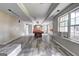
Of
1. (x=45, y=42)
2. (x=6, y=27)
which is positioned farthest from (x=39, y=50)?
(x=6, y=27)

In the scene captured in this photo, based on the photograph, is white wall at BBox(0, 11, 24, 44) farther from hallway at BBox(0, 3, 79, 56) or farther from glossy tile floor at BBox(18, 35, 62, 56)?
glossy tile floor at BBox(18, 35, 62, 56)

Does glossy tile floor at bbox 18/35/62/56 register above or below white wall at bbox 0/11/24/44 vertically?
below

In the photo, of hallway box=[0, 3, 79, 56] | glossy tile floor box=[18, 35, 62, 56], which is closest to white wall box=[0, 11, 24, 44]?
hallway box=[0, 3, 79, 56]

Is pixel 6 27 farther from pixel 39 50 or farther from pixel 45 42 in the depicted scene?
pixel 39 50

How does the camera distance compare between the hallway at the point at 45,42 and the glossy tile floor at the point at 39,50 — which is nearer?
the hallway at the point at 45,42

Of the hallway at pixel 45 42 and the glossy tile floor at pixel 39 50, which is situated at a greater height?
the hallway at pixel 45 42

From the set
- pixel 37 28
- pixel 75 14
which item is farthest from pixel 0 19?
pixel 37 28

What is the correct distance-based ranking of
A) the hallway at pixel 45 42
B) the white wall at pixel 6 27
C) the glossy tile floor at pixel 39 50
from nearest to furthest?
the hallway at pixel 45 42, the glossy tile floor at pixel 39 50, the white wall at pixel 6 27

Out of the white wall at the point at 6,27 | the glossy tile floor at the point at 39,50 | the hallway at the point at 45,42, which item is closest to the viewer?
the hallway at the point at 45,42

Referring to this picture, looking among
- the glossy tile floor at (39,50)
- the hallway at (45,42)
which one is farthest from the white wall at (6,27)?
the glossy tile floor at (39,50)

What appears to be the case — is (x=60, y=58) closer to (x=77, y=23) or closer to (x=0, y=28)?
(x=77, y=23)

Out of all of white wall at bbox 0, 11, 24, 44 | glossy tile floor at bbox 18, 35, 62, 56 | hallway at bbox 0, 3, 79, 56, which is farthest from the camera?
white wall at bbox 0, 11, 24, 44

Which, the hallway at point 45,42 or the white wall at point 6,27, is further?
the white wall at point 6,27

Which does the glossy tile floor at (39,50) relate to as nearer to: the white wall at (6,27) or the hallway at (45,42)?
the hallway at (45,42)
